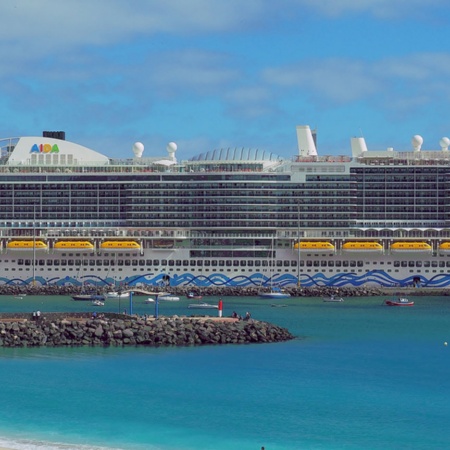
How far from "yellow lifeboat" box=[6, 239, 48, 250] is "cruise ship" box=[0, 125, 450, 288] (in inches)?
6.1

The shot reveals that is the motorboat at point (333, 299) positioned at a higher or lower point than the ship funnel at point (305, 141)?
lower

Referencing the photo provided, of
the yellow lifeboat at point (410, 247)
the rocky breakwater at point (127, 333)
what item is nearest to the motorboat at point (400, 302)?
the yellow lifeboat at point (410, 247)

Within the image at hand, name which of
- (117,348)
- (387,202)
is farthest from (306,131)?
(117,348)

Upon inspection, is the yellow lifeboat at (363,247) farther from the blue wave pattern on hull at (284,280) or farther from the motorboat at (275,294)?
the motorboat at (275,294)

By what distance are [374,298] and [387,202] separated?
974 centimetres

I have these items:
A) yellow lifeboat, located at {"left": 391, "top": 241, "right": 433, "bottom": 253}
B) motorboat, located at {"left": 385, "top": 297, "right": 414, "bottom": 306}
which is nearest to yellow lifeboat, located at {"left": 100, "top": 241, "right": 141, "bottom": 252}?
yellow lifeboat, located at {"left": 391, "top": 241, "right": 433, "bottom": 253}

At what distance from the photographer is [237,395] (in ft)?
145

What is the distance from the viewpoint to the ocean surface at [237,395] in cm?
3741

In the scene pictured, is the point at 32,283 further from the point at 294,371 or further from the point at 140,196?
the point at 294,371

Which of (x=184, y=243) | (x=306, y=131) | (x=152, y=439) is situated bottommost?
(x=152, y=439)

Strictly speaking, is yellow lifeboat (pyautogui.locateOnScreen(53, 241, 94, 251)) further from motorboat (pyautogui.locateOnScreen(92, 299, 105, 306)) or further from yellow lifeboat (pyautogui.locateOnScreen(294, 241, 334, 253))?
yellow lifeboat (pyautogui.locateOnScreen(294, 241, 334, 253))

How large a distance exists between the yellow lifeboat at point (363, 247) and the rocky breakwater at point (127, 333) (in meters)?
37.9

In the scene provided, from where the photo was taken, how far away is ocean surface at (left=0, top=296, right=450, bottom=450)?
37406 mm

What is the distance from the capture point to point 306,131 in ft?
344
